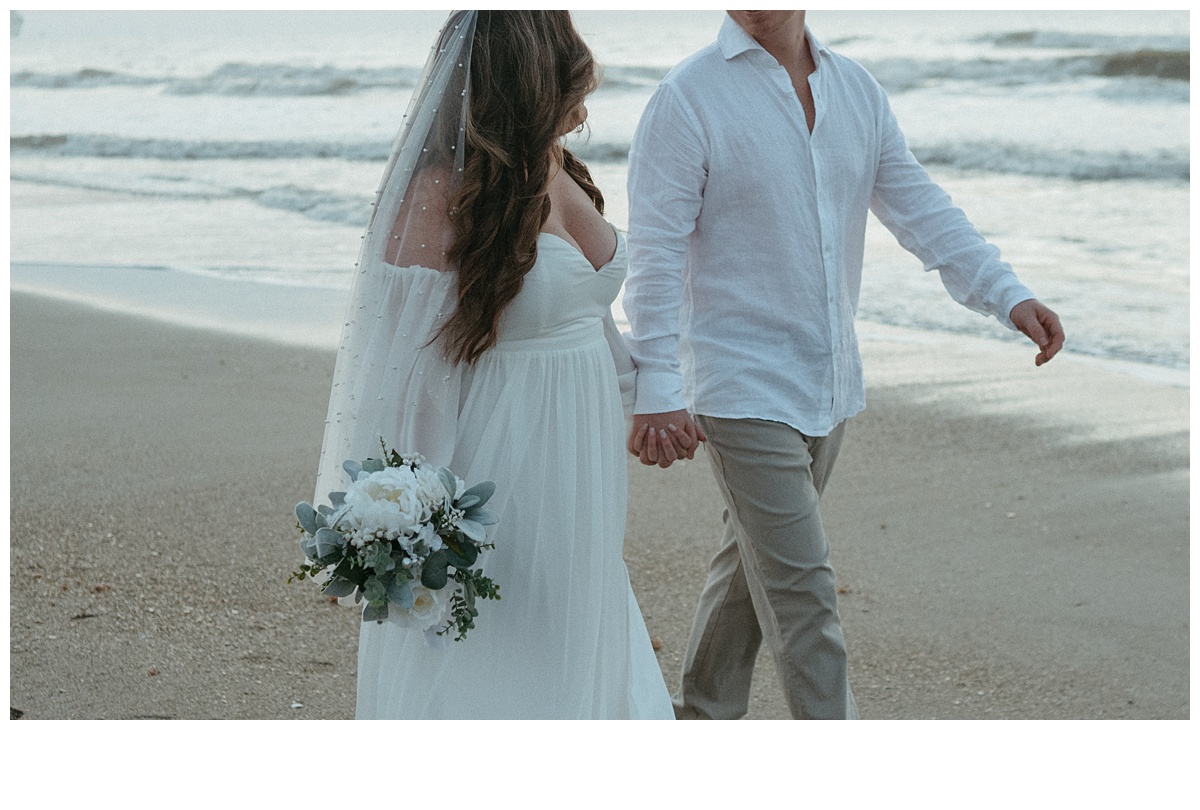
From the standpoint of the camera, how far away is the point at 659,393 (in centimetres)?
292

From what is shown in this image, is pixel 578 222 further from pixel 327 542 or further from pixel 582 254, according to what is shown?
pixel 327 542

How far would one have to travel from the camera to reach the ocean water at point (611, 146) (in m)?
9.80

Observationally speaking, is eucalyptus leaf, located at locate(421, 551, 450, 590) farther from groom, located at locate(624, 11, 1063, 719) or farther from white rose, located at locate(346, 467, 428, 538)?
groom, located at locate(624, 11, 1063, 719)

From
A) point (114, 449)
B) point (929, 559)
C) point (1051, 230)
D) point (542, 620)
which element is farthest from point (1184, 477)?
point (1051, 230)

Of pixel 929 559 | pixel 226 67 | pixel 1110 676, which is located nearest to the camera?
pixel 1110 676

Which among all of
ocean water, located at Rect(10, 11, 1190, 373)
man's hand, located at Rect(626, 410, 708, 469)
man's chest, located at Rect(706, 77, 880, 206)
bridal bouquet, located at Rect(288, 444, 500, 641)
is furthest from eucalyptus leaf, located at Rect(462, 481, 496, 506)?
ocean water, located at Rect(10, 11, 1190, 373)

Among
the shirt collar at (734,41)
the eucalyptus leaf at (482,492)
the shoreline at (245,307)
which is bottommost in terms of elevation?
the shoreline at (245,307)

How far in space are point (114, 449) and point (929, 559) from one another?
377cm

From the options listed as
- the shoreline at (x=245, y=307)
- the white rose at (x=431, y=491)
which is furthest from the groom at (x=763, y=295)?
the shoreline at (x=245, y=307)

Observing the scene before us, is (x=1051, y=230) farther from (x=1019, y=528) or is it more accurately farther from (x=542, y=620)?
(x=542, y=620)

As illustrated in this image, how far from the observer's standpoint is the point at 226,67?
96.0 feet

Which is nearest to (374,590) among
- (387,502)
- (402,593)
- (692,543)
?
(402,593)

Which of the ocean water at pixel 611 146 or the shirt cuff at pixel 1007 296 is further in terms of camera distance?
the ocean water at pixel 611 146

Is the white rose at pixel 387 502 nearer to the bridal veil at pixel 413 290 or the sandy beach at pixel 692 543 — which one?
the bridal veil at pixel 413 290
